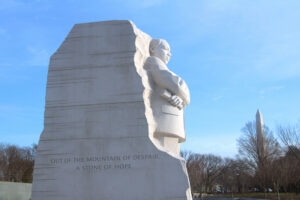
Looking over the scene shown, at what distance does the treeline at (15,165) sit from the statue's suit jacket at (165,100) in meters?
33.1

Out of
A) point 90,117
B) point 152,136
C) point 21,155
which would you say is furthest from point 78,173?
point 21,155

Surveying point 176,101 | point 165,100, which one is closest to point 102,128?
point 165,100

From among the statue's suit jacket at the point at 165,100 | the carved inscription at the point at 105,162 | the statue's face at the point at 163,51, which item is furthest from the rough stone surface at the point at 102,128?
the statue's face at the point at 163,51

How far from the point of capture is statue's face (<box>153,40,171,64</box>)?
27.8 feet

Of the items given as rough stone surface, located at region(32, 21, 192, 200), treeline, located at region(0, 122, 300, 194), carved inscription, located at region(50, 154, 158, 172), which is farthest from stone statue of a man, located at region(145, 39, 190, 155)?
treeline, located at region(0, 122, 300, 194)

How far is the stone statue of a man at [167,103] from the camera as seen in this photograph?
24.4 feet

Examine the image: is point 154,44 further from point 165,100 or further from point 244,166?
point 244,166

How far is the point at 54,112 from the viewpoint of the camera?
24.1 ft

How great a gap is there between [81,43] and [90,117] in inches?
77.5

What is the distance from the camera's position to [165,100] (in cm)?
763

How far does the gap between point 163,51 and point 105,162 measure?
351 cm

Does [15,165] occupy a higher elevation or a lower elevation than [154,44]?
lower

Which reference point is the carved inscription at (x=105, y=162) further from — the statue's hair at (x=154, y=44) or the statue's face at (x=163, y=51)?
the statue's hair at (x=154, y=44)

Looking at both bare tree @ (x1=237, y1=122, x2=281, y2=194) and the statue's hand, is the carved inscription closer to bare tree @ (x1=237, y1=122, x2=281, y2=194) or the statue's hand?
the statue's hand
